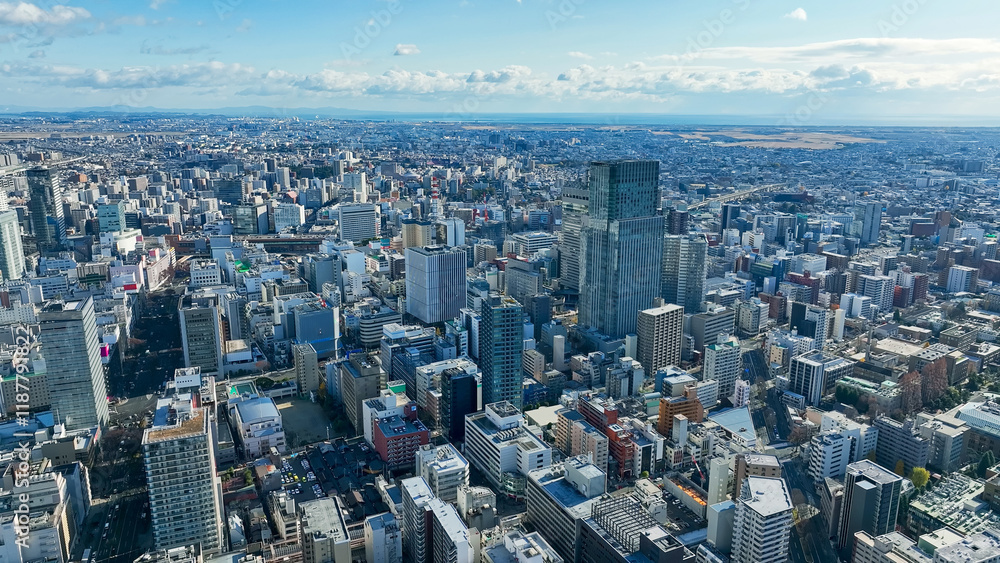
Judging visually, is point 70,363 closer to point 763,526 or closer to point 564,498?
point 564,498

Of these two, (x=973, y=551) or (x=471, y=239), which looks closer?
(x=973, y=551)

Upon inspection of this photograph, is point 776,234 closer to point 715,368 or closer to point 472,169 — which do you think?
point 715,368

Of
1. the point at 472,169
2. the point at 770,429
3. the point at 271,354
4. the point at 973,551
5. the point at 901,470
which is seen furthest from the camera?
the point at 472,169

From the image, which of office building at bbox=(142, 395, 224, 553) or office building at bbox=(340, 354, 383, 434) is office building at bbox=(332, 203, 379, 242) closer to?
office building at bbox=(340, 354, 383, 434)

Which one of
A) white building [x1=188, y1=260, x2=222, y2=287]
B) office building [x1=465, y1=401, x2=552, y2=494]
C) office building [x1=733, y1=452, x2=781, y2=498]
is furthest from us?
white building [x1=188, y1=260, x2=222, y2=287]

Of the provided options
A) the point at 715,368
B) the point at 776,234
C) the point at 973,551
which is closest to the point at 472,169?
the point at 776,234

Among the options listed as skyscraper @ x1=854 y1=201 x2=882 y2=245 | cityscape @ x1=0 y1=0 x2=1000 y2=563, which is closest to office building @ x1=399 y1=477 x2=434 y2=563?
cityscape @ x1=0 y1=0 x2=1000 y2=563

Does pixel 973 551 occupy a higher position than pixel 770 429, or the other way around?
pixel 973 551
